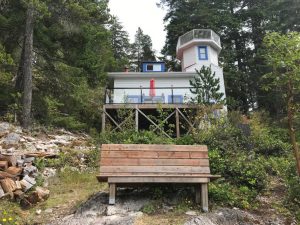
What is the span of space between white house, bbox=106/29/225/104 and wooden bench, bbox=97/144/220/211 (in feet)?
35.3

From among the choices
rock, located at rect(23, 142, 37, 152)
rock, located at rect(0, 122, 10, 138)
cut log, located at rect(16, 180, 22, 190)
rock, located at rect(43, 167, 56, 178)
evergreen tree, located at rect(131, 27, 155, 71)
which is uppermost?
evergreen tree, located at rect(131, 27, 155, 71)

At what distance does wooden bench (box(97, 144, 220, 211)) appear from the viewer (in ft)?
22.3

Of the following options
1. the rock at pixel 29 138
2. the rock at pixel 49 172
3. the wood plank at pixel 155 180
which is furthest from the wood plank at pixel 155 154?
the rock at pixel 29 138

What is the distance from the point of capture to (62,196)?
323 inches

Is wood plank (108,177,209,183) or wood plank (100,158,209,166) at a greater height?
wood plank (100,158,209,166)

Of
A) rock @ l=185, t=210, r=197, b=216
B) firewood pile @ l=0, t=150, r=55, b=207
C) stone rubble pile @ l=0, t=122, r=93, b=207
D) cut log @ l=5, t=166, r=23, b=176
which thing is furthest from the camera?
cut log @ l=5, t=166, r=23, b=176

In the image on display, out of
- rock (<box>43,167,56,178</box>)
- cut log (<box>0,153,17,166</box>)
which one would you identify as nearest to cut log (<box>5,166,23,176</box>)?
cut log (<box>0,153,17,166</box>)

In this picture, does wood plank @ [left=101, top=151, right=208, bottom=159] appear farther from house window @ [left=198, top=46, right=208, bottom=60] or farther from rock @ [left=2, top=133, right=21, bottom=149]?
house window @ [left=198, top=46, right=208, bottom=60]

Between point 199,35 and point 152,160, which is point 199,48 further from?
point 152,160

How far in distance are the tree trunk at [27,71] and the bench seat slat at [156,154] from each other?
8.80m

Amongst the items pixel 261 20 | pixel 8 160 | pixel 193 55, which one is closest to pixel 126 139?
pixel 8 160

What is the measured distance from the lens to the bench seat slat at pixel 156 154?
7102 mm

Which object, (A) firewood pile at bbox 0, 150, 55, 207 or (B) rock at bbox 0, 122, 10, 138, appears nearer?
(A) firewood pile at bbox 0, 150, 55, 207

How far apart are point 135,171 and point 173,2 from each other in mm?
29905
